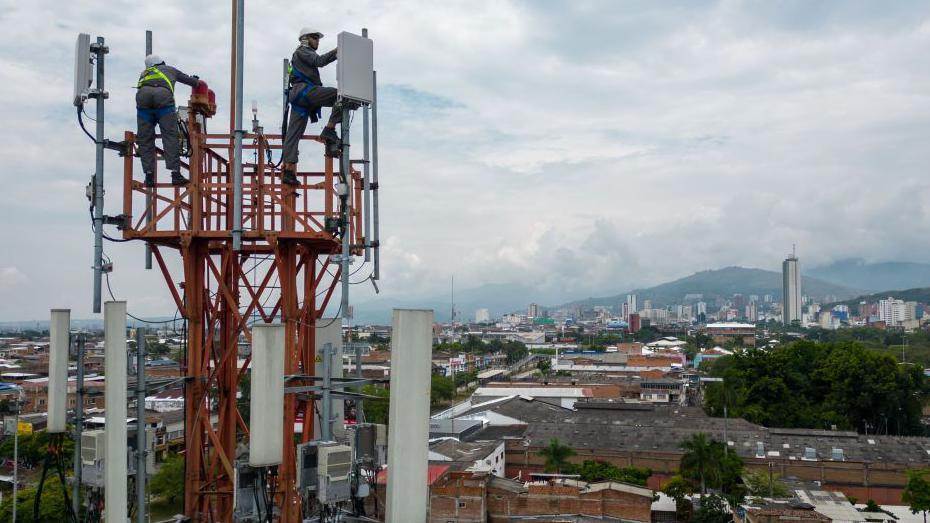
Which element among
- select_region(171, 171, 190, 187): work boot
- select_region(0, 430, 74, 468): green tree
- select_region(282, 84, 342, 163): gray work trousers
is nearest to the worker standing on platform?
select_region(282, 84, 342, 163): gray work trousers

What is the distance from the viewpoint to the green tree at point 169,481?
26422 mm

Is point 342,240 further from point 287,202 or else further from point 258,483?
point 258,483

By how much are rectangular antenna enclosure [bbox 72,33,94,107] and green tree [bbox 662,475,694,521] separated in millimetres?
26231

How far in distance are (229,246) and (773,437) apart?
34915mm

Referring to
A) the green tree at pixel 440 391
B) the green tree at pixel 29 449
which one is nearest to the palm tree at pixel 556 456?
the green tree at pixel 440 391

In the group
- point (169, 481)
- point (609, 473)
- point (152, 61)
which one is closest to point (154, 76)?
point (152, 61)

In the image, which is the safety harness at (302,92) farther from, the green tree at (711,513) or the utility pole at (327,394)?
the green tree at (711,513)

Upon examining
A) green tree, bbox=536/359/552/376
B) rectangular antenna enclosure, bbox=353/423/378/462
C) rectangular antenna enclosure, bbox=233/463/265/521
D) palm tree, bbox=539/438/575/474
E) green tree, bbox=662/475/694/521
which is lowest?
green tree, bbox=536/359/552/376

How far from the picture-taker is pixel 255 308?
7.11 metres

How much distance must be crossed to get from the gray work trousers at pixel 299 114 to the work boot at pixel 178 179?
0.89m

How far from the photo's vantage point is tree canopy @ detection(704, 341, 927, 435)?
145ft

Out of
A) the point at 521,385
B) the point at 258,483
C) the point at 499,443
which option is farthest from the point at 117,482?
the point at 521,385

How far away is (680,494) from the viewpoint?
28609 mm

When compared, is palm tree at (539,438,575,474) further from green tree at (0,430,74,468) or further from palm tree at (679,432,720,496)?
green tree at (0,430,74,468)
